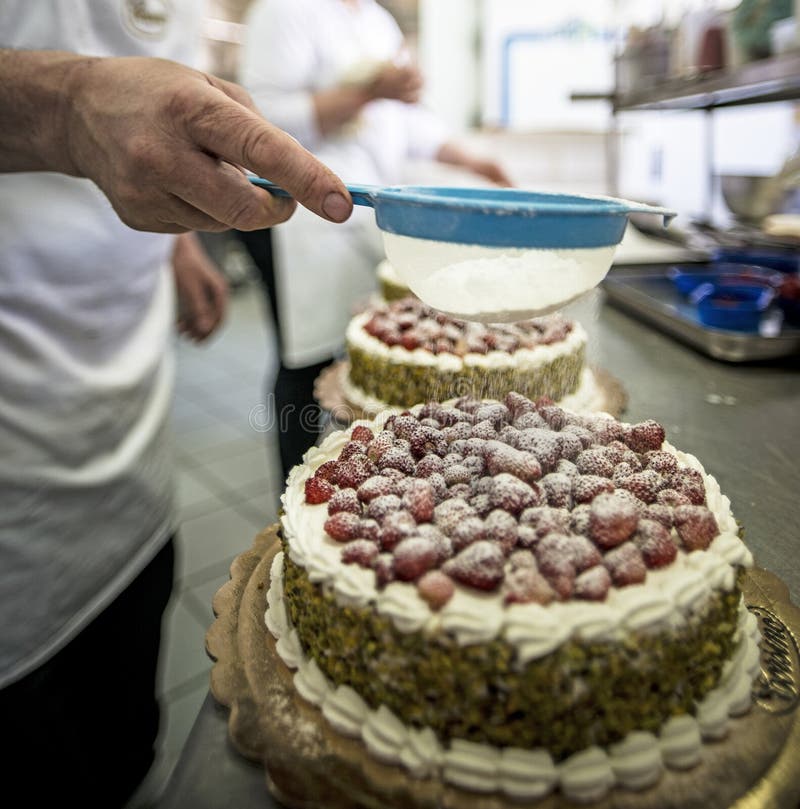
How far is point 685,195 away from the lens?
4473mm

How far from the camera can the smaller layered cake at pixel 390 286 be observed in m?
2.24

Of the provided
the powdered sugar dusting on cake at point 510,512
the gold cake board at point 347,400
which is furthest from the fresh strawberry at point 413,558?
the gold cake board at point 347,400

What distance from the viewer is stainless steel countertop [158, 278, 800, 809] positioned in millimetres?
728

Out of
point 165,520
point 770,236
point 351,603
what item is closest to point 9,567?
point 165,520

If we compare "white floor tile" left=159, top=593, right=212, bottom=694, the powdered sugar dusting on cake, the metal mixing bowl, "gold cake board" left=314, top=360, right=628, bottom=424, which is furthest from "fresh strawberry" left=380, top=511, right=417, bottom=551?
the metal mixing bowl

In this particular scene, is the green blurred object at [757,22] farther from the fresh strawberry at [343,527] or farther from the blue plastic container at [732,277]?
the fresh strawberry at [343,527]

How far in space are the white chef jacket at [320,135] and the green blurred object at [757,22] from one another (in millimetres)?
1011

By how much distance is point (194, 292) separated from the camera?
1875mm

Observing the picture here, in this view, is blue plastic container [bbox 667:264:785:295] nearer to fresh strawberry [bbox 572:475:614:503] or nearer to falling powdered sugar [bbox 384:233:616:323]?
falling powdered sugar [bbox 384:233:616:323]

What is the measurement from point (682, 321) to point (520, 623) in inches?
61.4

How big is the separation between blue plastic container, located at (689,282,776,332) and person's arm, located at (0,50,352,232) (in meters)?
1.42

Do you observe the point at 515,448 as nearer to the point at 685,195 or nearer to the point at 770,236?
the point at 770,236

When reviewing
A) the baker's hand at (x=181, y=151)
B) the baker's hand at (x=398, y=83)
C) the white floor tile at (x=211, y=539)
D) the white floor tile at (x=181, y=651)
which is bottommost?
the white floor tile at (x=181, y=651)

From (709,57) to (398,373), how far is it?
4.82ft
